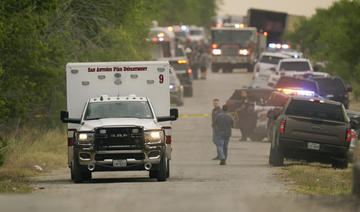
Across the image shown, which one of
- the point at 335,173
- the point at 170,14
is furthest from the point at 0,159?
the point at 170,14

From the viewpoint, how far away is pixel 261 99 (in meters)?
35.5

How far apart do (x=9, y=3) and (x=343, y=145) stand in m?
8.09

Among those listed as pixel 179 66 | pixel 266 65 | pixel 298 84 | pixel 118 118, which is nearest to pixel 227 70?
pixel 266 65

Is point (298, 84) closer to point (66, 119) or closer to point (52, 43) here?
point (52, 43)

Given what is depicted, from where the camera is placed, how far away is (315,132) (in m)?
22.5

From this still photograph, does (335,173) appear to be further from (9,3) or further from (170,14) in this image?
(170,14)

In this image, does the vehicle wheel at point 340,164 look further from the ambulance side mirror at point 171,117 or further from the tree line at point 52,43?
the tree line at point 52,43

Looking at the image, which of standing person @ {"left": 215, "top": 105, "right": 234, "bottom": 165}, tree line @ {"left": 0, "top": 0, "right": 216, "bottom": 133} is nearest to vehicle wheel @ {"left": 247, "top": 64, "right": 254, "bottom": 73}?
tree line @ {"left": 0, "top": 0, "right": 216, "bottom": 133}

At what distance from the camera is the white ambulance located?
1831 cm

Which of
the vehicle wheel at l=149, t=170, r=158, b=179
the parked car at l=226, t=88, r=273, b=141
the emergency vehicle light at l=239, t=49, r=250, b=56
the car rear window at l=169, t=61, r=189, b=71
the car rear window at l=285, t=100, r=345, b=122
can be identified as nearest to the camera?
the vehicle wheel at l=149, t=170, r=158, b=179

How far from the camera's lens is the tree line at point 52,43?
76.4ft

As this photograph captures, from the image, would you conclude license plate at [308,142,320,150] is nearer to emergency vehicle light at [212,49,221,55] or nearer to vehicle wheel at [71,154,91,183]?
vehicle wheel at [71,154,91,183]

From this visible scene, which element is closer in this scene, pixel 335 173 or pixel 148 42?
pixel 335 173

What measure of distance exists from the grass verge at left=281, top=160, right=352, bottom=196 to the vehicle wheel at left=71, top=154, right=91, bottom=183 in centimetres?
397
